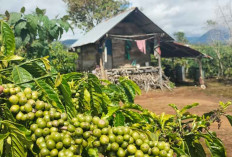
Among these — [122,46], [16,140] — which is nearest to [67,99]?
[16,140]

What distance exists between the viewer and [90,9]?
3209 centimetres

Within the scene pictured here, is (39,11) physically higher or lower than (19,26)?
higher

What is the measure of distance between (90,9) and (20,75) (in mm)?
32460

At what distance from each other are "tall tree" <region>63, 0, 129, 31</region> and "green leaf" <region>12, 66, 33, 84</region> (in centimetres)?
3110

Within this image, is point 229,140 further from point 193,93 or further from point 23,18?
point 193,93

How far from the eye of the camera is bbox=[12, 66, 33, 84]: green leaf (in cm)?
141

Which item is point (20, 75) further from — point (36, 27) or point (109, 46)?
point (109, 46)

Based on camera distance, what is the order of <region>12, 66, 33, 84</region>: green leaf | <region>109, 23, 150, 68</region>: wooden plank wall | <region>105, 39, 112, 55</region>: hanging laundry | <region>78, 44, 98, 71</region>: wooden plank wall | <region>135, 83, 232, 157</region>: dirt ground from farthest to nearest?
1. <region>78, 44, 98, 71</region>: wooden plank wall
2. <region>109, 23, 150, 68</region>: wooden plank wall
3. <region>105, 39, 112, 55</region>: hanging laundry
4. <region>135, 83, 232, 157</region>: dirt ground
5. <region>12, 66, 33, 84</region>: green leaf

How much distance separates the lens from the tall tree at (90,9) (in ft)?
102

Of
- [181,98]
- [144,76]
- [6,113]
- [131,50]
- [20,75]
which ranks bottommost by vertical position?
[181,98]

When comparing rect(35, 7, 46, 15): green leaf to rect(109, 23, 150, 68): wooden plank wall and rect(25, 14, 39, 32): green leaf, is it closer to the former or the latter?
rect(25, 14, 39, 32): green leaf

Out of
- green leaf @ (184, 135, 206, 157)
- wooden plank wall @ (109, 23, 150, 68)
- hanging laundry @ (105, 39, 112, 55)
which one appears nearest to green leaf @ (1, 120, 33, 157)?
green leaf @ (184, 135, 206, 157)

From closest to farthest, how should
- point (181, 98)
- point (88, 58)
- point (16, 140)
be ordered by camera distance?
point (16, 140) < point (181, 98) < point (88, 58)

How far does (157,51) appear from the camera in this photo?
15.6m
